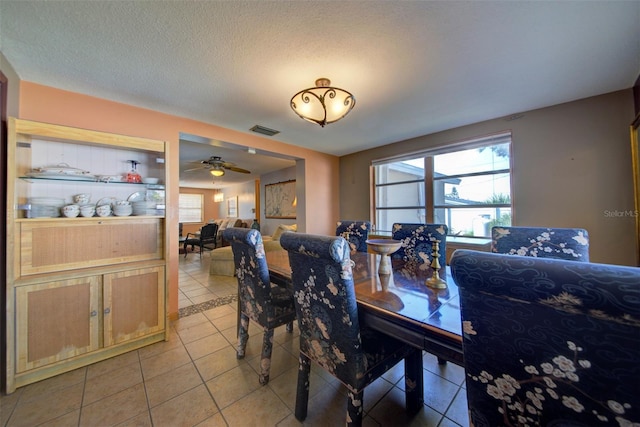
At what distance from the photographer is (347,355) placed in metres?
1.11

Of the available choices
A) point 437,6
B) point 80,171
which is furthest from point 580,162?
point 80,171

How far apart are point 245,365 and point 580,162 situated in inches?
143

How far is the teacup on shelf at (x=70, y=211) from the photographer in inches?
74.5

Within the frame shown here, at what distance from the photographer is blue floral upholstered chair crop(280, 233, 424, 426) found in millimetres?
1029

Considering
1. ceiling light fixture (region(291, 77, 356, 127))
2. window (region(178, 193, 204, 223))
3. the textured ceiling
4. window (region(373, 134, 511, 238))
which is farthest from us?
window (region(178, 193, 204, 223))

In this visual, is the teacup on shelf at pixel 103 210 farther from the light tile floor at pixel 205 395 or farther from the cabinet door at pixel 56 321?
the light tile floor at pixel 205 395

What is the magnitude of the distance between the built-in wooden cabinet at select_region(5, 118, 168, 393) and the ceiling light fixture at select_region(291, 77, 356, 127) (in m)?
1.43

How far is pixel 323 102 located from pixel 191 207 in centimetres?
897

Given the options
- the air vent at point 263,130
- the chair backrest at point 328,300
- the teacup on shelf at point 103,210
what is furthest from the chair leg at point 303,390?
the air vent at point 263,130

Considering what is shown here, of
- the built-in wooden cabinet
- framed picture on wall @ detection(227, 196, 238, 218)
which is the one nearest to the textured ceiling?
the built-in wooden cabinet

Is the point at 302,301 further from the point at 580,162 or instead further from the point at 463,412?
the point at 580,162

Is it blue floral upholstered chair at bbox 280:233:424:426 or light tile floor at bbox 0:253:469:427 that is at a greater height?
blue floral upholstered chair at bbox 280:233:424:426

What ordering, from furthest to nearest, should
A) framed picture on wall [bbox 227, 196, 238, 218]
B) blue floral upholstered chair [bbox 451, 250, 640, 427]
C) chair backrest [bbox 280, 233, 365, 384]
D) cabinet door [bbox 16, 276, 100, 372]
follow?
framed picture on wall [bbox 227, 196, 238, 218] → cabinet door [bbox 16, 276, 100, 372] → chair backrest [bbox 280, 233, 365, 384] → blue floral upholstered chair [bbox 451, 250, 640, 427]

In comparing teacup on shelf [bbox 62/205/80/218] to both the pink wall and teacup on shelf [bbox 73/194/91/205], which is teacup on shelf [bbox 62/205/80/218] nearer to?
teacup on shelf [bbox 73/194/91/205]
